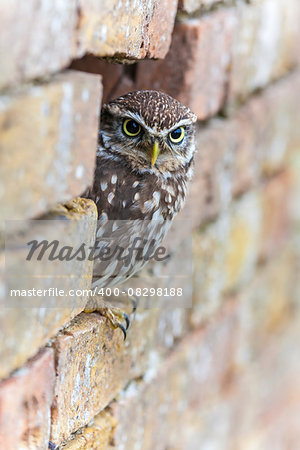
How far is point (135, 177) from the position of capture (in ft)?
5.54

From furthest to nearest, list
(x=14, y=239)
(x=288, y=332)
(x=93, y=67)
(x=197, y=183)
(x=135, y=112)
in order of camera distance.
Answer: (x=288, y=332)
(x=197, y=183)
(x=93, y=67)
(x=135, y=112)
(x=14, y=239)

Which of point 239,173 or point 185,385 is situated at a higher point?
point 239,173

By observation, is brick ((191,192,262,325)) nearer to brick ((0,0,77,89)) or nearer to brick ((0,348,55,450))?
brick ((0,348,55,450))

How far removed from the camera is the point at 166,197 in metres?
1.72

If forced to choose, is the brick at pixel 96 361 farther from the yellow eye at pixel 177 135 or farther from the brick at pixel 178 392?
the yellow eye at pixel 177 135

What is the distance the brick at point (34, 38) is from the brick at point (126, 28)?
0.19ft

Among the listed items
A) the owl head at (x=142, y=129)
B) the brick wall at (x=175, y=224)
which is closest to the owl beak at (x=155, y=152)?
the owl head at (x=142, y=129)

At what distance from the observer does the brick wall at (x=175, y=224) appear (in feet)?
3.62

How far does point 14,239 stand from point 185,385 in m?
1.33

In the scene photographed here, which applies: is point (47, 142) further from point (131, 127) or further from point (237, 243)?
point (237, 243)

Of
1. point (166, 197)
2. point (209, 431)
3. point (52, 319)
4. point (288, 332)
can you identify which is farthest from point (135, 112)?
point (288, 332)

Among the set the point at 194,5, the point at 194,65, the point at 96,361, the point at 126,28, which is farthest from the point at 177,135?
the point at 96,361

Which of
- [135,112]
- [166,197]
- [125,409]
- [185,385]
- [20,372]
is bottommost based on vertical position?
[185,385]

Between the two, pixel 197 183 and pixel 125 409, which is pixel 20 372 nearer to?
pixel 125 409
